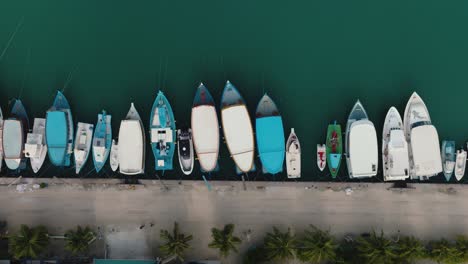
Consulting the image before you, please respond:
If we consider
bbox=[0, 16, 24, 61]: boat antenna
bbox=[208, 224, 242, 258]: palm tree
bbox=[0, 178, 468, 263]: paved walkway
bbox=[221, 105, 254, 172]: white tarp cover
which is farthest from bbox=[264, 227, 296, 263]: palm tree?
bbox=[0, 16, 24, 61]: boat antenna

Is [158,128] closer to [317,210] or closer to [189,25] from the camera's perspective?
[189,25]

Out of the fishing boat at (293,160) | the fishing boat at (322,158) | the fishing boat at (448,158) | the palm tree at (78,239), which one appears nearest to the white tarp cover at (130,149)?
the palm tree at (78,239)

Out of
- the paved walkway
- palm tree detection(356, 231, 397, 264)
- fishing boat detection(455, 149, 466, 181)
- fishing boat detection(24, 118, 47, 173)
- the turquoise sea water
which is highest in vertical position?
the turquoise sea water

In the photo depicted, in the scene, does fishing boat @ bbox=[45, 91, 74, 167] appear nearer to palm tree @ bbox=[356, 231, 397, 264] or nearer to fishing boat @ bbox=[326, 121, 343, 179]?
fishing boat @ bbox=[326, 121, 343, 179]

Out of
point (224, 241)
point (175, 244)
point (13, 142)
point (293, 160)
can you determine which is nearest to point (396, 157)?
point (293, 160)

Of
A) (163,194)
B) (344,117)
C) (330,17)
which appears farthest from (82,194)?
(330,17)

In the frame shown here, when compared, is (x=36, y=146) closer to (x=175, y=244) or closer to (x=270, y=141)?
A: (x=175, y=244)
